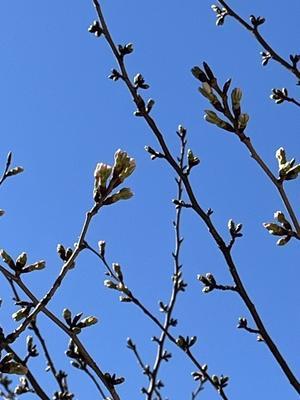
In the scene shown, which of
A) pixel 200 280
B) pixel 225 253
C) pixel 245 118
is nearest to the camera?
pixel 245 118

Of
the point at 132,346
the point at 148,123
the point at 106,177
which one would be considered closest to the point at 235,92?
the point at 148,123

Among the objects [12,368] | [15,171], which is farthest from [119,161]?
[15,171]

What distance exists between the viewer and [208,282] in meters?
3.39

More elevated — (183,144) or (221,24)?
(221,24)

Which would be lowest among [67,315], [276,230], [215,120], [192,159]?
[67,315]

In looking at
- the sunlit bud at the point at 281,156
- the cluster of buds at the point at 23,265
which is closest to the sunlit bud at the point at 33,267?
the cluster of buds at the point at 23,265

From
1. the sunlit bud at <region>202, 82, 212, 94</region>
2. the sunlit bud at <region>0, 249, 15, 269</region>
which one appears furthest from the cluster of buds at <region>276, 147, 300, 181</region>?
the sunlit bud at <region>0, 249, 15, 269</region>

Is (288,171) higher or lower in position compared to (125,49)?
lower

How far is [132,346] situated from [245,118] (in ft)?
12.3

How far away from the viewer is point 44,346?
3.81 m

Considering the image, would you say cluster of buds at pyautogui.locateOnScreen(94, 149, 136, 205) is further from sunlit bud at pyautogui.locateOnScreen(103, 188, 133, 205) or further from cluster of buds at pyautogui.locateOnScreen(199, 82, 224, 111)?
cluster of buds at pyautogui.locateOnScreen(199, 82, 224, 111)

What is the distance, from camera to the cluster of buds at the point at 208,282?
3332 millimetres

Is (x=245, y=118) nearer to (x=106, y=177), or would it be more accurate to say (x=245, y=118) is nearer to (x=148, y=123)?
(x=148, y=123)

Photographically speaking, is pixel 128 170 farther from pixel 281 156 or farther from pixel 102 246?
pixel 102 246
